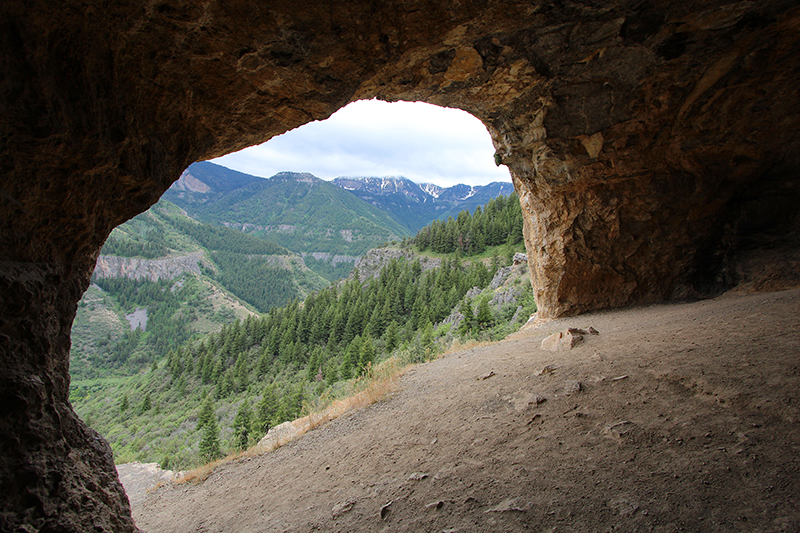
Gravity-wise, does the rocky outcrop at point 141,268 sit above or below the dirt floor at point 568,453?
above

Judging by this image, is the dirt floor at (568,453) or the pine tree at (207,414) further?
the pine tree at (207,414)

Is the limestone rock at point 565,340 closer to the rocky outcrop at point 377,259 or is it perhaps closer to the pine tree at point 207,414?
the pine tree at point 207,414

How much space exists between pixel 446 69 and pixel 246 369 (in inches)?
2213

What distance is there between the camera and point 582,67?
645 centimetres

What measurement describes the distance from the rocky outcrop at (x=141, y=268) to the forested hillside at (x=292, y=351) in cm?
9705

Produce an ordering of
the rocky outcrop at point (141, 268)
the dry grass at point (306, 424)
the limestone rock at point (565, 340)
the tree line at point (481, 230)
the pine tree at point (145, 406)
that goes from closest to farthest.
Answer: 1. the dry grass at point (306, 424)
2. the limestone rock at point (565, 340)
3. the pine tree at point (145, 406)
4. the tree line at point (481, 230)
5. the rocky outcrop at point (141, 268)

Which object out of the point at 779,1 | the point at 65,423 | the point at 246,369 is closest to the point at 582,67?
the point at 779,1

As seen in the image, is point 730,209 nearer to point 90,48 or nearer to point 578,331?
point 578,331

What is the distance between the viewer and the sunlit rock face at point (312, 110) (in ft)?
7.93

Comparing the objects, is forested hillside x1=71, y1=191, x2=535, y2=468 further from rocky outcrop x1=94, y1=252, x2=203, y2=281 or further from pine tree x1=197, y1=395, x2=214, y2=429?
rocky outcrop x1=94, y1=252, x2=203, y2=281

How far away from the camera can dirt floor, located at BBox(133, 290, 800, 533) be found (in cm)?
226

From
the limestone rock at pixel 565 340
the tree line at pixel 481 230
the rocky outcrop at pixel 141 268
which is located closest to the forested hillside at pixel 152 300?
the rocky outcrop at pixel 141 268

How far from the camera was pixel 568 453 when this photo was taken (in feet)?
9.82

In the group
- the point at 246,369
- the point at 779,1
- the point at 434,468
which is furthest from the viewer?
the point at 246,369
